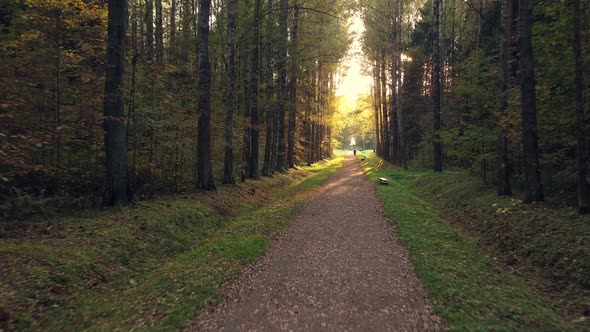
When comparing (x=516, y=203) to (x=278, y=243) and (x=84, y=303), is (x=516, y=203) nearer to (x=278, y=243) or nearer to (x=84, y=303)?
(x=278, y=243)

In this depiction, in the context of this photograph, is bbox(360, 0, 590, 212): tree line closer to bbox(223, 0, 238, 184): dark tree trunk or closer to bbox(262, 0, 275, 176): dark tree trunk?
bbox(223, 0, 238, 184): dark tree trunk

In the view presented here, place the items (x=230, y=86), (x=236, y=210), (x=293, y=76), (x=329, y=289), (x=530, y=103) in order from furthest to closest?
(x=293, y=76), (x=230, y=86), (x=236, y=210), (x=530, y=103), (x=329, y=289)

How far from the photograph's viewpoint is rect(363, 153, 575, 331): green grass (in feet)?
15.4

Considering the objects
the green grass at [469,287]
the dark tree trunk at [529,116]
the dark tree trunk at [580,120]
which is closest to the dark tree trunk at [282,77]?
the dark tree trunk at [529,116]

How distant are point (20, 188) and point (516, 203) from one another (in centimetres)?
1382

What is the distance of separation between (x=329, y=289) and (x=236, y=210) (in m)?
7.44

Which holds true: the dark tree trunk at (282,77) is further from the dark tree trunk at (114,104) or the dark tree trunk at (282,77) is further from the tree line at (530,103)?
the dark tree trunk at (114,104)

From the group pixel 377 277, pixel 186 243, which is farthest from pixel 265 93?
pixel 377 277

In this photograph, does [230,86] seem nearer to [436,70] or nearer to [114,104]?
[114,104]

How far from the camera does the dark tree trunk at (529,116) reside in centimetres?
985

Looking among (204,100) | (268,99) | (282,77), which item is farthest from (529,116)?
(282,77)

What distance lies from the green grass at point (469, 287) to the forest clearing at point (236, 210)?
0.13 feet

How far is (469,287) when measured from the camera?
5.89 meters

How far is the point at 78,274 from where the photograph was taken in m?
5.88
